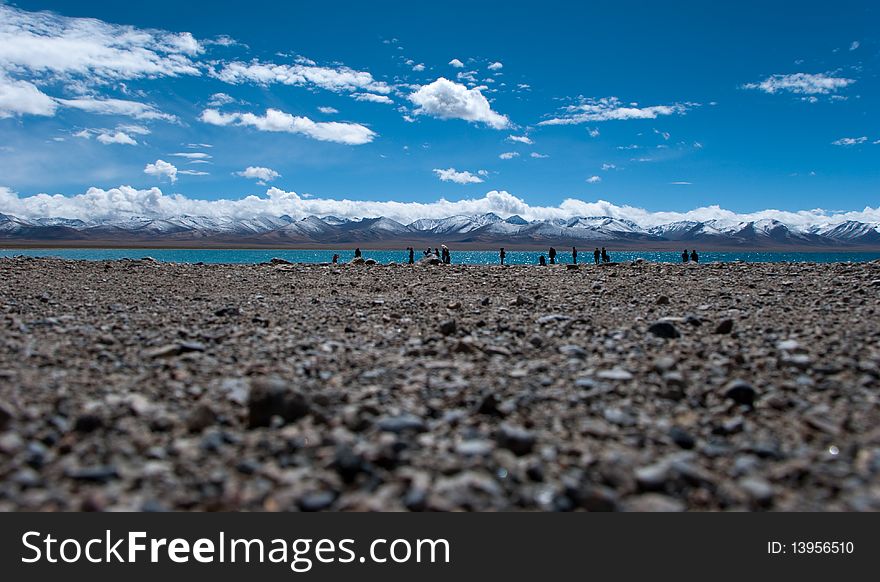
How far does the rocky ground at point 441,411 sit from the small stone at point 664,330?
0.13 ft

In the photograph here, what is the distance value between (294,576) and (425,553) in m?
0.88

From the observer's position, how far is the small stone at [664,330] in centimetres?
932

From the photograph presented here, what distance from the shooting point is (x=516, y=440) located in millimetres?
4789

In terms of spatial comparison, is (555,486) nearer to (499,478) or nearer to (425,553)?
(499,478)

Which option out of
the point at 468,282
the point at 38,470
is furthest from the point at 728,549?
the point at 468,282

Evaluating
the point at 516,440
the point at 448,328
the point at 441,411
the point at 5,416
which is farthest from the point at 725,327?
the point at 5,416

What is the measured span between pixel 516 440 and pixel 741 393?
287 centimetres

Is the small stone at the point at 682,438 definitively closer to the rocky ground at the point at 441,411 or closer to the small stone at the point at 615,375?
the rocky ground at the point at 441,411

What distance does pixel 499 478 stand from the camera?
171 inches

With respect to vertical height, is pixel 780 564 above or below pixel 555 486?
below

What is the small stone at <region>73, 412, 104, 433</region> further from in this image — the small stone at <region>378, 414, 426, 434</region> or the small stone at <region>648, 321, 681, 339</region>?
the small stone at <region>648, 321, 681, 339</region>

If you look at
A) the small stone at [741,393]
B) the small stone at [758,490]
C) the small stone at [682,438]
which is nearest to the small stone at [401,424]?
the small stone at [682,438]

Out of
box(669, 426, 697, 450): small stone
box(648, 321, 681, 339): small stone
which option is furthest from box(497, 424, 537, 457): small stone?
box(648, 321, 681, 339): small stone

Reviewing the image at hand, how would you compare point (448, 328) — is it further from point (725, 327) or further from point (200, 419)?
point (200, 419)
